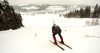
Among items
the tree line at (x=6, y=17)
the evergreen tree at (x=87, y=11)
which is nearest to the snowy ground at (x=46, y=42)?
the tree line at (x=6, y=17)

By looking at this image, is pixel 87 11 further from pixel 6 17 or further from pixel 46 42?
pixel 6 17

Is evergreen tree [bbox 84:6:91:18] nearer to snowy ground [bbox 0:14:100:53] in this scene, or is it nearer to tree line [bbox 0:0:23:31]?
snowy ground [bbox 0:14:100:53]

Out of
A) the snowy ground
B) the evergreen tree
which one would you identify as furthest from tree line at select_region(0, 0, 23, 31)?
the evergreen tree

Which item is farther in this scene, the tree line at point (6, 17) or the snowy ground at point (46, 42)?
the tree line at point (6, 17)

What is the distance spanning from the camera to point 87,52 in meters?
3.84

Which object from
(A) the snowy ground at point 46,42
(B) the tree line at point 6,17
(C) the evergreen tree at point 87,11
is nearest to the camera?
(A) the snowy ground at point 46,42

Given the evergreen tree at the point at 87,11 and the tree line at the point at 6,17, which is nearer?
the tree line at the point at 6,17

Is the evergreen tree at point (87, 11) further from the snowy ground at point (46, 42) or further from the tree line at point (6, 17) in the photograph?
the tree line at point (6, 17)

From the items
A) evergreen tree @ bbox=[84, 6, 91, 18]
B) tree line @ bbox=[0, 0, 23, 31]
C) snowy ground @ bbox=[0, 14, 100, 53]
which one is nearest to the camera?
snowy ground @ bbox=[0, 14, 100, 53]

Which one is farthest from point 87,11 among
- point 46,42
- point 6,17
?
point 6,17

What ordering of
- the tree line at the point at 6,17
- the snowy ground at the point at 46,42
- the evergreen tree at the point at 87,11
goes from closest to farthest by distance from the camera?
the snowy ground at the point at 46,42
the tree line at the point at 6,17
the evergreen tree at the point at 87,11

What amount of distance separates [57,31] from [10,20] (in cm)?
1242

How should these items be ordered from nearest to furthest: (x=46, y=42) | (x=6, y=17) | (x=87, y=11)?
(x=46, y=42), (x=6, y=17), (x=87, y=11)

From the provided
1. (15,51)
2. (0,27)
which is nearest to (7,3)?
(0,27)
